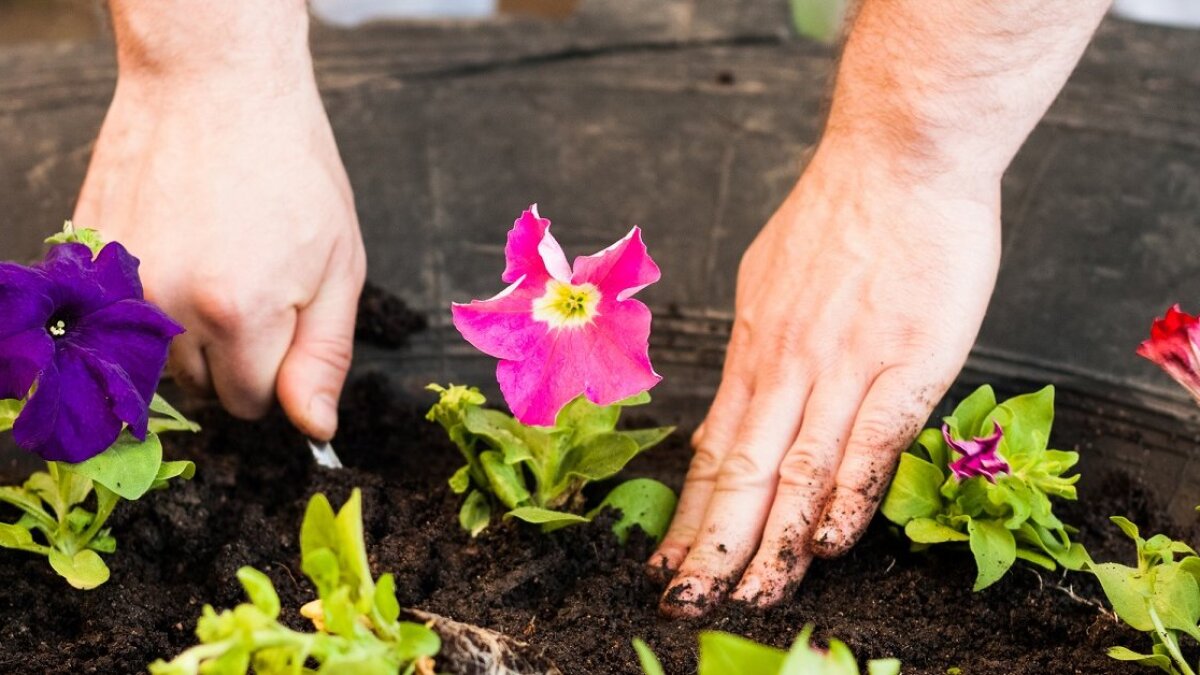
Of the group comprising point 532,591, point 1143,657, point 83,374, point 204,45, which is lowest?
point 532,591

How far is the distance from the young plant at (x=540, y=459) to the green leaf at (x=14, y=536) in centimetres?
35

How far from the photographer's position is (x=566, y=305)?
95 centimetres

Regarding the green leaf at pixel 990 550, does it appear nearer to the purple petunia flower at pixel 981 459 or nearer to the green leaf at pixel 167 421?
the purple petunia flower at pixel 981 459

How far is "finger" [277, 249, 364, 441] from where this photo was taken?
1187 millimetres

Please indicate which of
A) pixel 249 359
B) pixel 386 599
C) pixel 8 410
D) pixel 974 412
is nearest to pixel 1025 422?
pixel 974 412

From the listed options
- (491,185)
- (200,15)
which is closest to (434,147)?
(491,185)

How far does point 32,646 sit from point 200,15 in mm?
633

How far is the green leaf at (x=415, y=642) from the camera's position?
0.70 meters

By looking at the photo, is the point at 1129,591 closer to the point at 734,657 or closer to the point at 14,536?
the point at 734,657

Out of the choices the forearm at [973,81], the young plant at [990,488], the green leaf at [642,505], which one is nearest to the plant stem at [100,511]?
the green leaf at [642,505]

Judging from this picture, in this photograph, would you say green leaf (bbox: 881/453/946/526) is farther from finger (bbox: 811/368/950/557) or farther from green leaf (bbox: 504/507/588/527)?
green leaf (bbox: 504/507/588/527)

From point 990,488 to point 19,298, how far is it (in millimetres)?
759

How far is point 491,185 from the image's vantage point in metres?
1.62

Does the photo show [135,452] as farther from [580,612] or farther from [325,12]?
[325,12]
